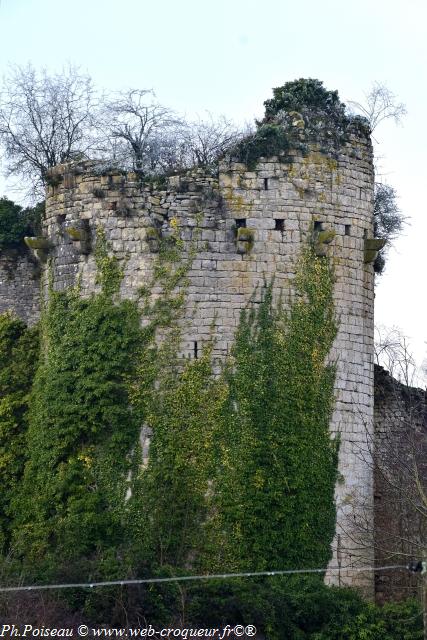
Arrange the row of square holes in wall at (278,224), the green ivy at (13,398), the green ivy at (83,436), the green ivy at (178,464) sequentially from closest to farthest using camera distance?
the green ivy at (178,464) < the green ivy at (83,436) < the row of square holes in wall at (278,224) < the green ivy at (13,398)

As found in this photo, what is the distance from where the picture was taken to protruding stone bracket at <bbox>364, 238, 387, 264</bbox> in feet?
81.3

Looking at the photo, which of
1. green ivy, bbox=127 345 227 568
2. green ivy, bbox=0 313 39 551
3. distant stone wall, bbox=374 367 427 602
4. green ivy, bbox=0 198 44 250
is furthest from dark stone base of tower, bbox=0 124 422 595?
green ivy, bbox=0 198 44 250

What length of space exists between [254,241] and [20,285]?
5028mm

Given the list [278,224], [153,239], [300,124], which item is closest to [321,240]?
[278,224]

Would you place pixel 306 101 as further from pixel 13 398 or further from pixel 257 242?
pixel 13 398

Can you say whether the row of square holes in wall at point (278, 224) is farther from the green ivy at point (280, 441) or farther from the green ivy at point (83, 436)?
the green ivy at point (83, 436)

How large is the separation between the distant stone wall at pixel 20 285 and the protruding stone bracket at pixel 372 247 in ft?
19.0

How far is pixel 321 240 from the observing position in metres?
24.1

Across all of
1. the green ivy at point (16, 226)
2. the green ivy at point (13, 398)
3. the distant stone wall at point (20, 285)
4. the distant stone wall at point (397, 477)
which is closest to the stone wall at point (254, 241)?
the distant stone wall at point (397, 477)

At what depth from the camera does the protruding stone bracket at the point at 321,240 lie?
79.2 ft

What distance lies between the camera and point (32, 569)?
22.0 metres

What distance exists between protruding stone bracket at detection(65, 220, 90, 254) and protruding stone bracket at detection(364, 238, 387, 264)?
177 inches

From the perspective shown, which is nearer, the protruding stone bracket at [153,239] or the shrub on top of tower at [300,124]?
the protruding stone bracket at [153,239]

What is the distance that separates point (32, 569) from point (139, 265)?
5.01 metres
